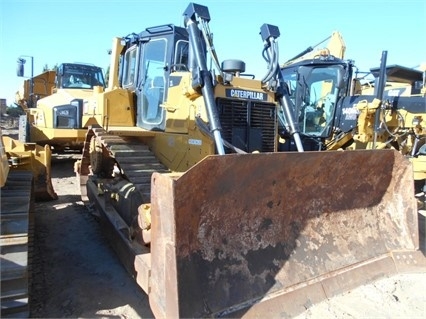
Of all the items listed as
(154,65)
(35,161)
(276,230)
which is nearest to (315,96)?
(154,65)

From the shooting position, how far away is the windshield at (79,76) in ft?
35.2

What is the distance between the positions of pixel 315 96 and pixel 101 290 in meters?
5.69

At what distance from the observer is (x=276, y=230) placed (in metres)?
3.25

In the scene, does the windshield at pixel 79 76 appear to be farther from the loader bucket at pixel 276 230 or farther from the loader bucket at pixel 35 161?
the loader bucket at pixel 276 230

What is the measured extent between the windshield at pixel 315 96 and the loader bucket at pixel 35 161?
4783mm

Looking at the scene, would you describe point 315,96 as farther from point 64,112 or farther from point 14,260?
point 14,260

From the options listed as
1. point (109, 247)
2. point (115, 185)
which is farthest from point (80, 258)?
point (115, 185)

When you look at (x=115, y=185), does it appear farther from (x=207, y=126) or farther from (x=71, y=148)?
(x=71, y=148)

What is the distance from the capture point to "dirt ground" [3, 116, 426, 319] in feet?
10.2

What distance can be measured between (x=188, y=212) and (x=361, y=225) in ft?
6.65

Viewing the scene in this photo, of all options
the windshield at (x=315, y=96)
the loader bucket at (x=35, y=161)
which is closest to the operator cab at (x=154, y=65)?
the loader bucket at (x=35, y=161)

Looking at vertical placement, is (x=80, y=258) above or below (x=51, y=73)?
below

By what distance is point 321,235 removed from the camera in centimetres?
348

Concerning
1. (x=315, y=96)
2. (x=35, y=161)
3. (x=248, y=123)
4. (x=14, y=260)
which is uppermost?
(x=315, y=96)
